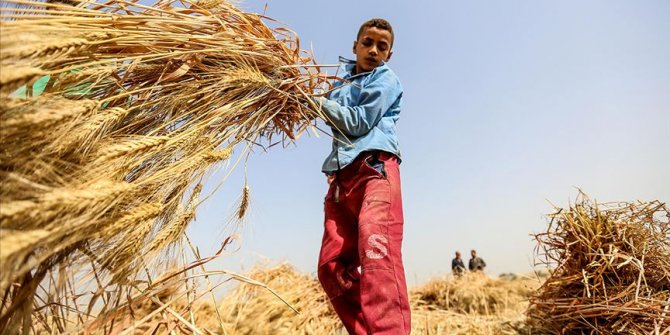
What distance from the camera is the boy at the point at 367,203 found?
1808 mm

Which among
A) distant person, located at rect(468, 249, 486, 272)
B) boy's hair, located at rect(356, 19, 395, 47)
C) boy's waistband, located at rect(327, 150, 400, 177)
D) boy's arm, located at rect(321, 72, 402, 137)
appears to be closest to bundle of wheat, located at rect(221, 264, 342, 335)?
boy's waistband, located at rect(327, 150, 400, 177)

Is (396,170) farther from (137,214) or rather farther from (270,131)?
(137,214)

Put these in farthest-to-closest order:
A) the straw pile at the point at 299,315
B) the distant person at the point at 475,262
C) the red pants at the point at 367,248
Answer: the distant person at the point at 475,262 < the straw pile at the point at 299,315 < the red pants at the point at 367,248

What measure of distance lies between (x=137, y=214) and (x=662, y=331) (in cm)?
216

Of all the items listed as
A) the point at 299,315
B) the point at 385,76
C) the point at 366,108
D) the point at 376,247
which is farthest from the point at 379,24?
the point at 299,315

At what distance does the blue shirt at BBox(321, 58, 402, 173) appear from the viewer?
2020 mm

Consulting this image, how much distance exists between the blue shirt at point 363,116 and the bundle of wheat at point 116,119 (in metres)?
0.15

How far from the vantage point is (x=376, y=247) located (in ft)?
6.09

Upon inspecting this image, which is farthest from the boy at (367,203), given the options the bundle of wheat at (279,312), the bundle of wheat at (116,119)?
the bundle of wheat at (279,312)

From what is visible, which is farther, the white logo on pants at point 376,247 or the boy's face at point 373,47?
the boy's face at point 373,47

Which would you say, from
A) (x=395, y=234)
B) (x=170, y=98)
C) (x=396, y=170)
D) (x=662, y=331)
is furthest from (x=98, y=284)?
(x=662, y=331)

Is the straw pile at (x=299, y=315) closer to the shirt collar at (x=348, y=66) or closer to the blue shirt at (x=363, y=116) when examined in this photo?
the blue shirt at (x=363, y=116)

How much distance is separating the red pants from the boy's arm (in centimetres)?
14

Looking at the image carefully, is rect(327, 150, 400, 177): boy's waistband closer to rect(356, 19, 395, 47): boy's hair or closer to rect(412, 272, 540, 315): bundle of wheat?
rect(356, 19, 395, 47): boy's hair
